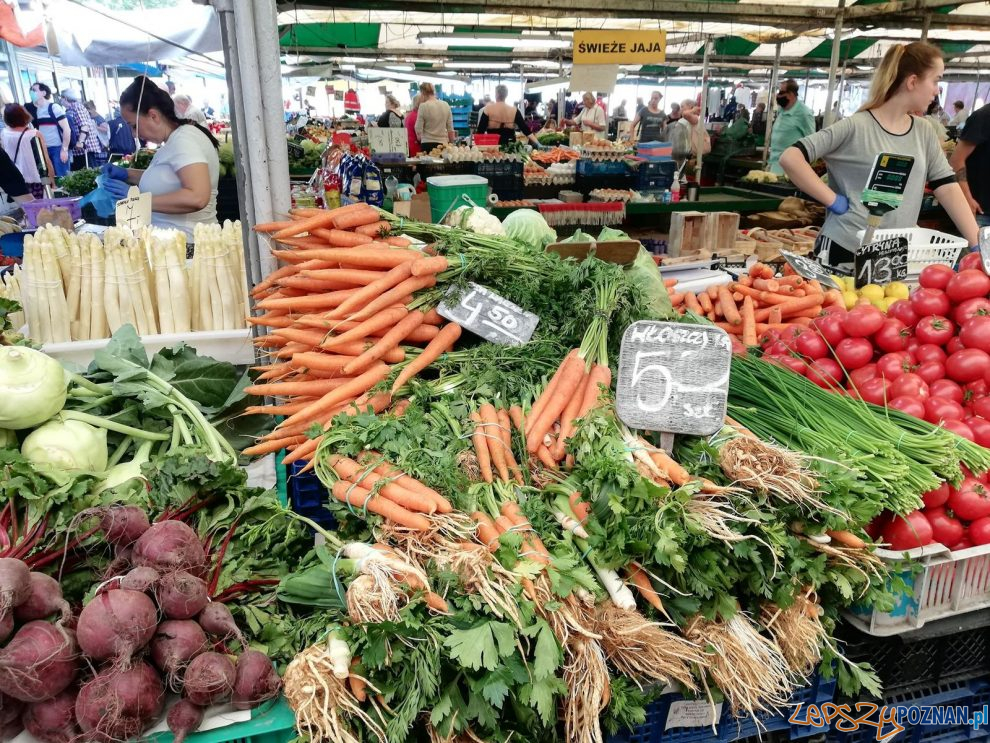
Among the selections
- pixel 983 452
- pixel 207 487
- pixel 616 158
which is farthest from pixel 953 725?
pixel 616 158

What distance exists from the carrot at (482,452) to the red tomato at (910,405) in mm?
1326

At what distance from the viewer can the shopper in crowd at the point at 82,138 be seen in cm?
1376

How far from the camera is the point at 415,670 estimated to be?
55.6 inches

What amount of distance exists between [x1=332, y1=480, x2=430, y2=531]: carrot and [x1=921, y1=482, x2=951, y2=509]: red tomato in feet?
4.72

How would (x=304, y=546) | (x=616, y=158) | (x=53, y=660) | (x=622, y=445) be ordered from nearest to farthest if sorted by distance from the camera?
(x=53, y=660), (x=622, y=445), (x=304, y=546), (x=616, y=158)

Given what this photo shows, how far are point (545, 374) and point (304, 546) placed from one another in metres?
0.97

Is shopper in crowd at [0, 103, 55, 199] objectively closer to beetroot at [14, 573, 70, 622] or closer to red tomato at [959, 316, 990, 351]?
beetroot at [14, 573, 70, 622]

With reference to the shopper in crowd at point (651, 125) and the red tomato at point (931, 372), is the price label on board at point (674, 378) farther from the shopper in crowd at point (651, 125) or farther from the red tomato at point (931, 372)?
the shopper in crowd at point (651, 125)

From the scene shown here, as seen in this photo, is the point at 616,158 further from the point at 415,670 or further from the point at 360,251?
the point at 415,670

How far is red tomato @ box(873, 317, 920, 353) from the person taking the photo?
97.2 inches

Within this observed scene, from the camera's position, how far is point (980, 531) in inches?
74.9

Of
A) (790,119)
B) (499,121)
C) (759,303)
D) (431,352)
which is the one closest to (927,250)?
(759,303)

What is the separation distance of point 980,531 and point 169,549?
2.15 metres

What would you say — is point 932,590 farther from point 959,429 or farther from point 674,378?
point 674,378
